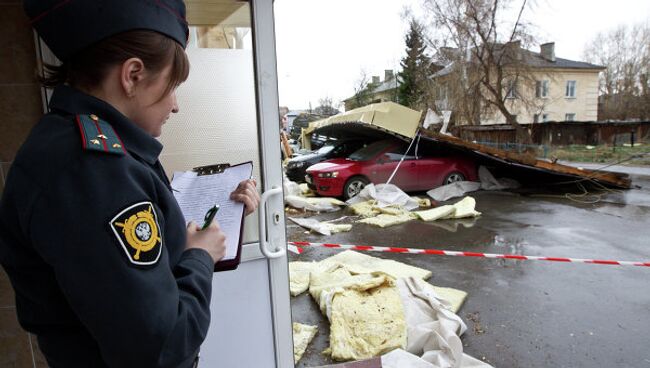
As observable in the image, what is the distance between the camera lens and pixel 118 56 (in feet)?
2.45

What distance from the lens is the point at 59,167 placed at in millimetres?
661

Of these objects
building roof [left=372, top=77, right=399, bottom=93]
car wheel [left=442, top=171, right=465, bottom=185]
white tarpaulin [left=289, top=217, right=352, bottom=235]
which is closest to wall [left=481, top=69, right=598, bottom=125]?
building roof [left=372, top=77, right=399, bottom=93]

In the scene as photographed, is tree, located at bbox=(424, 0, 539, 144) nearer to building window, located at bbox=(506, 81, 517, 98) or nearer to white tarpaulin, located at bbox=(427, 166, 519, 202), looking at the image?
building window, located at bbox=(506, 81, 517, 98)

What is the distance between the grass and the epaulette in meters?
21.8

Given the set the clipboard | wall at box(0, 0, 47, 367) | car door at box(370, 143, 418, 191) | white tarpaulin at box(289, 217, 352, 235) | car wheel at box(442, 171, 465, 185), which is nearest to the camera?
the clipboard

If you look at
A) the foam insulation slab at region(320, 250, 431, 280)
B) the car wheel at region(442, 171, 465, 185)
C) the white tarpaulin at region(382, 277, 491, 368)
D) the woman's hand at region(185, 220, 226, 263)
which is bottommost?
the foam insulation slab at region(320, 250, 431, 280)

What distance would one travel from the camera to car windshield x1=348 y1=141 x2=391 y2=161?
33.0ft

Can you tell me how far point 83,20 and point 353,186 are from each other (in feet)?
29.4

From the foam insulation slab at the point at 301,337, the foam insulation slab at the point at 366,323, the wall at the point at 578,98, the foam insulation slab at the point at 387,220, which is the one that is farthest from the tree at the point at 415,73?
the foam insulation slab at the point at 301,337

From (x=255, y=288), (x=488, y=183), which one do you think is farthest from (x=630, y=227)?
(x=255, y=288)

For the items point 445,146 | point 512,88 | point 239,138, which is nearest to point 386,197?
point 445,146

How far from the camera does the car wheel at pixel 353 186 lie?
9555mm

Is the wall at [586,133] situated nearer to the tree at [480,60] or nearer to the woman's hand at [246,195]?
the tree at [480,60]

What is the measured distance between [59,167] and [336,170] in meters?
8.85
